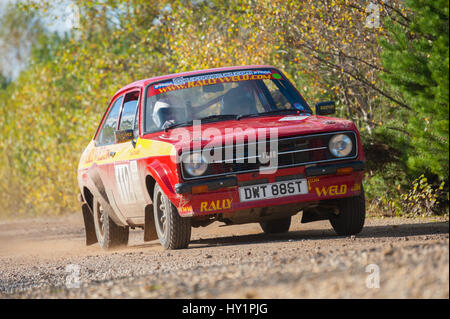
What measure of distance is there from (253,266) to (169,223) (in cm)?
228

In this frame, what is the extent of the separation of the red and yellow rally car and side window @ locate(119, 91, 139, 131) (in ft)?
0.05

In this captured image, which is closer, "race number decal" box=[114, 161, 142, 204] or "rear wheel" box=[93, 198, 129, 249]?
"race number decal" box=[114, 161, 142, 204]

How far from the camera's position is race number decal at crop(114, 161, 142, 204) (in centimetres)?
838

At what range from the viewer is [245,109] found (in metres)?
8.44

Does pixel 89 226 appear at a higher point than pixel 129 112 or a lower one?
lower

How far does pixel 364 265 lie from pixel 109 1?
1576 centimetres

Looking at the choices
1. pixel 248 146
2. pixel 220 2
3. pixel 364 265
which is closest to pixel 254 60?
pixel 220 2

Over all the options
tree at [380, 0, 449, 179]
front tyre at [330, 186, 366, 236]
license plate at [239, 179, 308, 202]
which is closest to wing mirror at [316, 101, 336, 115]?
tree at [380, 0, 449, 179]

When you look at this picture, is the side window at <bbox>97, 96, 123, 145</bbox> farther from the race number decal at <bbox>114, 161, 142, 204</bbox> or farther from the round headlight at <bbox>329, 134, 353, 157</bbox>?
Answer: the round headlight at <bbox>329, 134, 353, 157</bbox>

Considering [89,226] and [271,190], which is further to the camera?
[89,226]

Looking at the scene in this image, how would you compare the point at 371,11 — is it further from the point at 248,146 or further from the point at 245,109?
the point at 248,146

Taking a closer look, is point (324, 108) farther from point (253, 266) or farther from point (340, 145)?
point (253, 266)

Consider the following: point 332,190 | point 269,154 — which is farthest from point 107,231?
point 332,190

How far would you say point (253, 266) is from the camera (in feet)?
18.3
